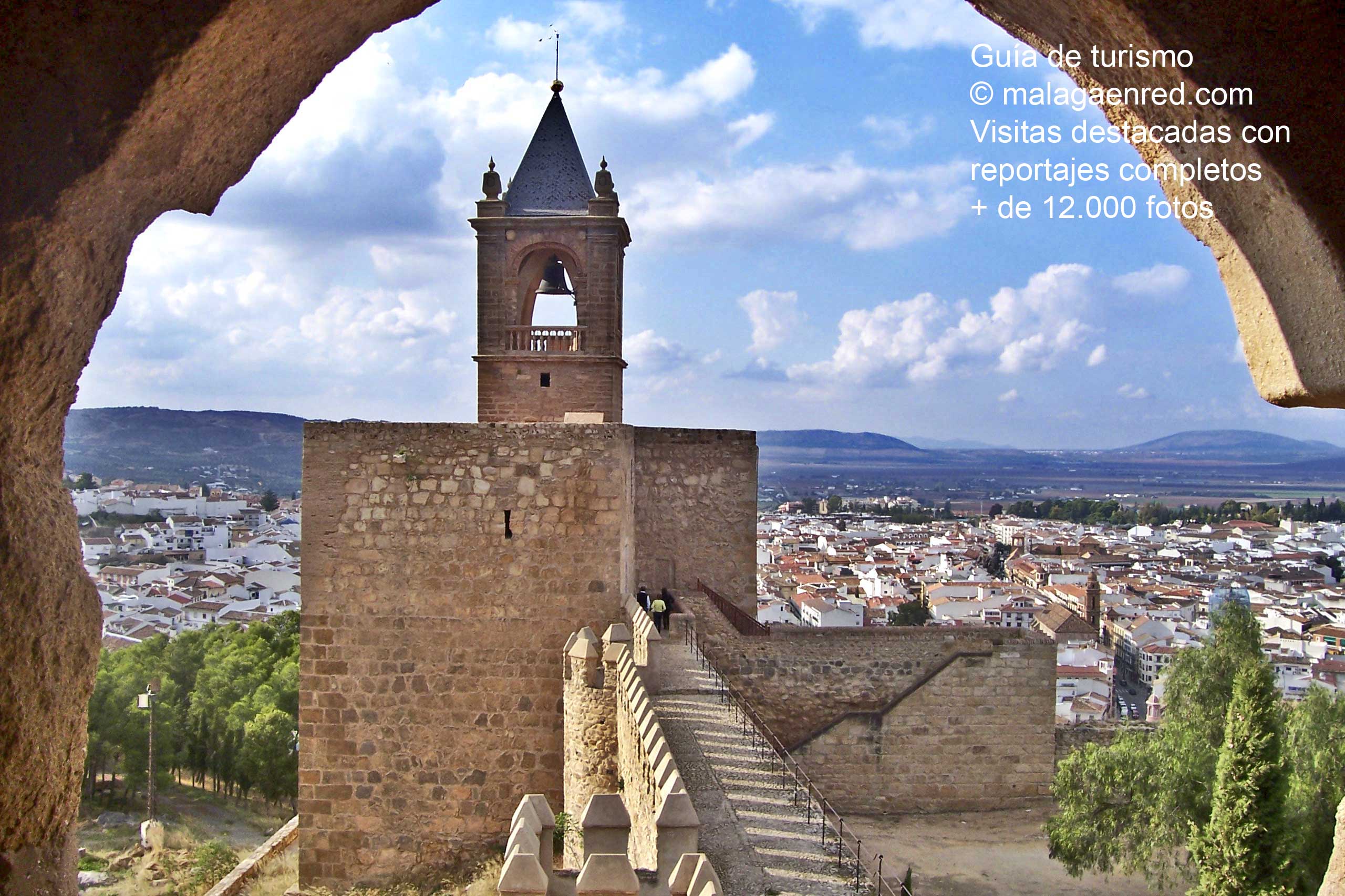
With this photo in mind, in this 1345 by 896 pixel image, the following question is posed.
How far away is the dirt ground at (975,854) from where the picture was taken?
11.5 meters

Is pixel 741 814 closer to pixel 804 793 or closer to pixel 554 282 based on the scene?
pixel 804 793

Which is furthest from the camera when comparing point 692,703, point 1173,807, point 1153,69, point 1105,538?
point 1105,538

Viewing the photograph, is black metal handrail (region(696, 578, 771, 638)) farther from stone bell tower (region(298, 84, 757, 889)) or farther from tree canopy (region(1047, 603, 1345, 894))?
tree canopy (region(1047, 603, 1345, 894))

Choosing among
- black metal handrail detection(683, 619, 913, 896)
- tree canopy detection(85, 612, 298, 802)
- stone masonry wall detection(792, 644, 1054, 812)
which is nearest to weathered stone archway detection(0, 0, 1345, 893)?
black metal handrail detection(683, 619, 913, 896)

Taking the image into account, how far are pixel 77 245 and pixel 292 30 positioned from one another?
0.66m

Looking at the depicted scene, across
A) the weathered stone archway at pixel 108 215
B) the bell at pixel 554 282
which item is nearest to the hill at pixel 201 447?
the bell at pixel 554 282

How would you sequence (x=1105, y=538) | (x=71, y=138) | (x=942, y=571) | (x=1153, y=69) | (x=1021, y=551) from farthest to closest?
(x=1105, y=538) → (x=1021, y=551) → (x=942, y=571) → (x=1153, y=69) → (x=71, y=138)

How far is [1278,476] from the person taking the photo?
607 feet

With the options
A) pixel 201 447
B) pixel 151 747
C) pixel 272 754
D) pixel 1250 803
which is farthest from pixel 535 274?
pixel 201 447

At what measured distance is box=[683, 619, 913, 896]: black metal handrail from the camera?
18.8 ft

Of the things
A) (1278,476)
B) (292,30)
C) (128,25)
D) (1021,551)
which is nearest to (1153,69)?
(292,30)

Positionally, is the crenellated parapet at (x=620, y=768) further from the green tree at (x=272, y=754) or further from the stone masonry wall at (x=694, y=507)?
the green tree at (x=272, y=754)

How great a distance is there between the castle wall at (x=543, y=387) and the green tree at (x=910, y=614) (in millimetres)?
26156

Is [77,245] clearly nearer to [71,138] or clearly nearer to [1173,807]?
[71,138]
